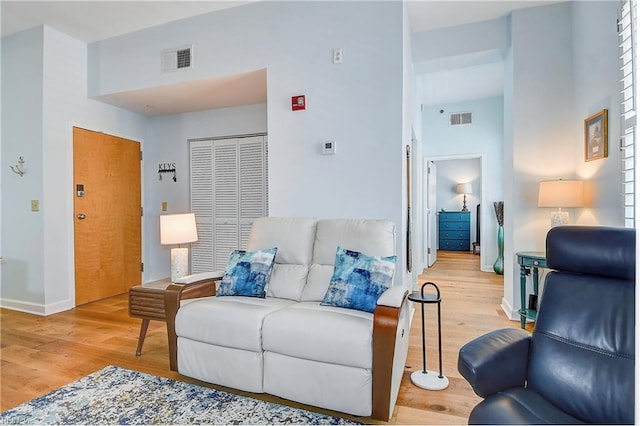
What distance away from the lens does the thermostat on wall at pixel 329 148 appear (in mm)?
2930

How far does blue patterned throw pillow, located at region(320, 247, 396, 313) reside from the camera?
6.72ft

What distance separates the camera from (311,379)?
5.97 feet

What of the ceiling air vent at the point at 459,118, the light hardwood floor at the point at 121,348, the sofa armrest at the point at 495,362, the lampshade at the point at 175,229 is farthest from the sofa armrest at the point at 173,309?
the ceiling air vent at the point at 459,118

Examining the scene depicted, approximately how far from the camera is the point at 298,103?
9.95ft

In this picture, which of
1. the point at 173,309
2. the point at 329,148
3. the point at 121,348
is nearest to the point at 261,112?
the point at 329,148

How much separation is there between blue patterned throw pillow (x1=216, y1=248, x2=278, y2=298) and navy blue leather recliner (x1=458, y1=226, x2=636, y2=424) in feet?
4.64

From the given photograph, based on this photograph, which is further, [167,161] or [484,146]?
[484,146]

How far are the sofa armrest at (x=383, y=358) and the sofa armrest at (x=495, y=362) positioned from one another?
1.29 feet

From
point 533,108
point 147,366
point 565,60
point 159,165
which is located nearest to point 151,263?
point 159,165

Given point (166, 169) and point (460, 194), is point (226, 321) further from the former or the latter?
point (460, 194)

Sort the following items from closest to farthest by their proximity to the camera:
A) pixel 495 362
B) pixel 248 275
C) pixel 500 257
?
1. pixel 495 362
2. pixel 248 275
3. pixel 500 257

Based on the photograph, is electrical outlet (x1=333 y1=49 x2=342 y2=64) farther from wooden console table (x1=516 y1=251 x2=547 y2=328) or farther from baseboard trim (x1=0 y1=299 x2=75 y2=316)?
baseboard trim (x1=0 y1=299 x2=75 y2=316)

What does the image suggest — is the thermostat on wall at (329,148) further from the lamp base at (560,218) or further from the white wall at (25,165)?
the white wall at (25,165)

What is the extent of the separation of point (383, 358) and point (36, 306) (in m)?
3.78
